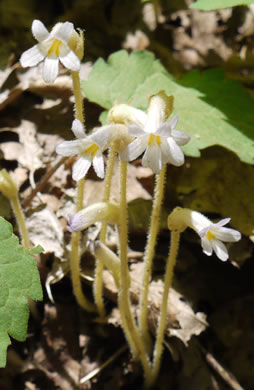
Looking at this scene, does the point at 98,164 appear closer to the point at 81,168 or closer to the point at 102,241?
the point at 81,168

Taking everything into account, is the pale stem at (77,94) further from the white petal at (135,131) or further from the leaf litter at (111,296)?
the leaf litter at (111,296)

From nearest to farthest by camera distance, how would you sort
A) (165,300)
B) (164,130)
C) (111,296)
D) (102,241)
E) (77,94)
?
(164,130)
(77,94)
(165,300)
(102,241)
(111,296)

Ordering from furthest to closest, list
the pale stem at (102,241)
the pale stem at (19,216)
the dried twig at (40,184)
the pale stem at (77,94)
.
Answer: the dried twig at (40,184) < the pale stem at (19,216) < the pale stem at (102,241) < the pale stem at (77,94)

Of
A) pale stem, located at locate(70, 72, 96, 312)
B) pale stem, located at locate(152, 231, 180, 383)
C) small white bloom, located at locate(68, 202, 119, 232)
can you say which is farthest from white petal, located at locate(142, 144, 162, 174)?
pale stem, located at locate(70, 72, 96, 312)

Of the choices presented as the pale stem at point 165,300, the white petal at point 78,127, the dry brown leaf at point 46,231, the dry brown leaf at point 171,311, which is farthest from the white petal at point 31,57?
the dry brown leaf at point 171,311

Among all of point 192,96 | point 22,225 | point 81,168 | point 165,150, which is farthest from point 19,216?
point 192,96

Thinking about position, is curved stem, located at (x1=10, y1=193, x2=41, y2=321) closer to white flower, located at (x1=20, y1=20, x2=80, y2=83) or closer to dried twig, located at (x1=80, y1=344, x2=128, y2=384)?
dried twig, located at (x1=80, y1=344, x2=128, y2=384)

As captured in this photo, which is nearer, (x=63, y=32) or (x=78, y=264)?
(x=63, y=32)

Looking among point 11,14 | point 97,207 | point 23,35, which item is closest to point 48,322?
point 97,207
